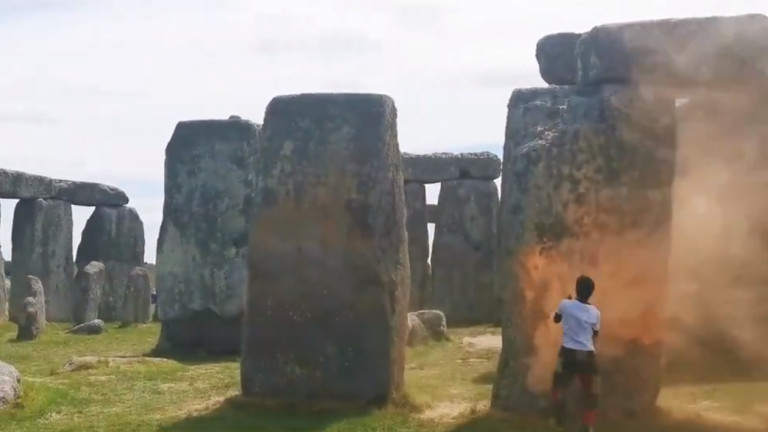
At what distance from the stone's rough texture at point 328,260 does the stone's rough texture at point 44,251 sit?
13767 millimetres

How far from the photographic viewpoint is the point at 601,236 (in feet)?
29.3

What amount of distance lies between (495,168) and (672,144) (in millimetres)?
12810

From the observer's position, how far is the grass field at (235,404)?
8.78 m

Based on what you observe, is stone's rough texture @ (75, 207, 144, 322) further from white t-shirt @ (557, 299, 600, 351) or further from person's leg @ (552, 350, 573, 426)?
white t-shirt @ (557, 299, 600, 351)

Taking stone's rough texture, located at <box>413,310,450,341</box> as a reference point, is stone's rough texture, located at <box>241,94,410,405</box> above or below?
above

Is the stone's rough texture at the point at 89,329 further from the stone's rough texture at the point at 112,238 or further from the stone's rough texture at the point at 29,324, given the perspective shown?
the stone's rough texture at the point at 112,238

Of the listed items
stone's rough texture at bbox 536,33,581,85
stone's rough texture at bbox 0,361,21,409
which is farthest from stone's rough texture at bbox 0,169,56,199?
stone's rough texture at bbox 536,33,581,85

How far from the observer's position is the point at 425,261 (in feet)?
71.4

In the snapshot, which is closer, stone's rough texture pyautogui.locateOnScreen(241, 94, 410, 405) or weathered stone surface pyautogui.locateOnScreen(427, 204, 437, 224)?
stone's rough texture pyautogui.locateOnScreen(241, 94, 410, 405)

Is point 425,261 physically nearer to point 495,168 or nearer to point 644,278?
point 495,168

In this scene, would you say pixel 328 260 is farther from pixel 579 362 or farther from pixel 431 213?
pixel 431 213

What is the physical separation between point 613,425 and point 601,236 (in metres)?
1.45

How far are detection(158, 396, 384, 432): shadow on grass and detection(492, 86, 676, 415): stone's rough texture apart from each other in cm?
136

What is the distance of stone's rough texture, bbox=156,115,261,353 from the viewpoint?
46.8 ft
